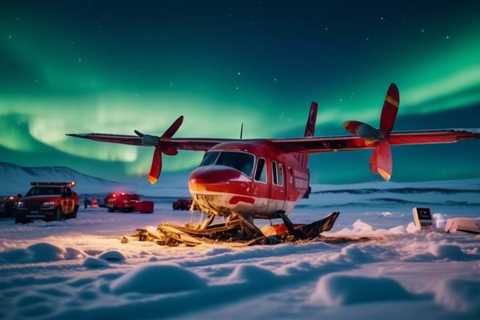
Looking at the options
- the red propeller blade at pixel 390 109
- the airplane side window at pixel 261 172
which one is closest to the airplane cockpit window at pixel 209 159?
the airplane side window at pixel 261 172

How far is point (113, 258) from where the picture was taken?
24.0ft

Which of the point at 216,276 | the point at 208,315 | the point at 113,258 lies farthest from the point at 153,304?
the point at 113,258

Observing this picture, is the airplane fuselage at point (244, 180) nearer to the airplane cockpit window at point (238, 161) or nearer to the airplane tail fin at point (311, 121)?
the airplane cockpit window at point (238, 161)

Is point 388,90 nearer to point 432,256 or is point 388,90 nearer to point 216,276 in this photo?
point 432,256

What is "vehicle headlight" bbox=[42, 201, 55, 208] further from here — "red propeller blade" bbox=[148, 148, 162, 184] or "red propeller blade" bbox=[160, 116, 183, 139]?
"red propeller blade" bbox=[160, 116, 183, 139]

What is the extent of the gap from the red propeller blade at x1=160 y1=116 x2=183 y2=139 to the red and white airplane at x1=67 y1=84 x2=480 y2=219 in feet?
2.71

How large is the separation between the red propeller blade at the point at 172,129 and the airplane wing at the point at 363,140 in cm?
515

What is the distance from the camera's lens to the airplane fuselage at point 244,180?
1134 centimetres

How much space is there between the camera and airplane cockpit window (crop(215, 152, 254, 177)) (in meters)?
12.2

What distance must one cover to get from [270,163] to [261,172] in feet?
2.30

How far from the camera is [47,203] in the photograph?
20469mm

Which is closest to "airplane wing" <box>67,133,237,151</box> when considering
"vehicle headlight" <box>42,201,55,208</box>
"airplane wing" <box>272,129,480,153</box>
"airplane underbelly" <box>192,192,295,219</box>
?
"airplane wing" <box>272,129,480,153</box>

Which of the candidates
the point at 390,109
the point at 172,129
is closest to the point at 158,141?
the point at 172,129

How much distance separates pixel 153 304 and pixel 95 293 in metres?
0.91
